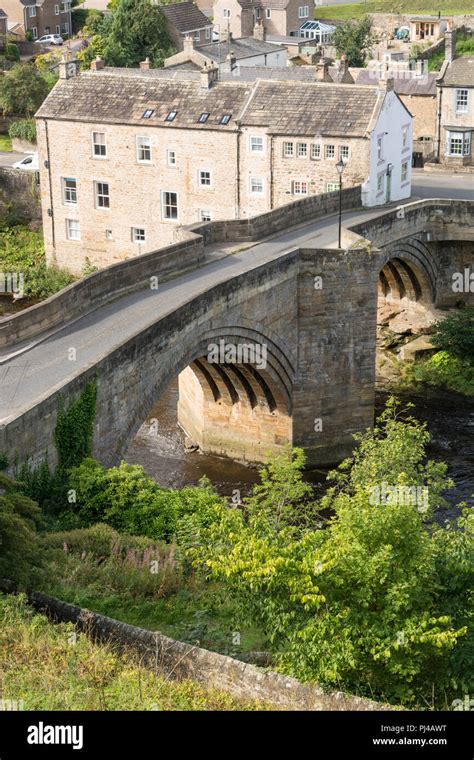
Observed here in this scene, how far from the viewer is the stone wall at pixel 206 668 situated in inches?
675

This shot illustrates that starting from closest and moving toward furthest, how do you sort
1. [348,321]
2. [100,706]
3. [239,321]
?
[100,706] < [239,321] < [348,321]

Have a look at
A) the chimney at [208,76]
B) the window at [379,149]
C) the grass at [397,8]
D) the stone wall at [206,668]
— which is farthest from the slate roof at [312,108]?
the grass at [397,8]

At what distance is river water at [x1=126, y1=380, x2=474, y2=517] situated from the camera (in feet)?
130

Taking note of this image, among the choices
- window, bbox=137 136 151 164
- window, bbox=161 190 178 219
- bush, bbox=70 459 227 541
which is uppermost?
window, bbox=137 136 151 164

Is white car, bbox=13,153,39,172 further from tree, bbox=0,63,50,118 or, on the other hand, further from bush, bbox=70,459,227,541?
bush, bbox=70,459,227,541

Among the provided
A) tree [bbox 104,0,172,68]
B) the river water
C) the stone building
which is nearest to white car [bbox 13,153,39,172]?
the stone building

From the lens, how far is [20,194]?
217ft

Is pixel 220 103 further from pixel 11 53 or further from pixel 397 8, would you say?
pixel 397 8

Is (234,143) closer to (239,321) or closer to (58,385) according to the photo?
(239,321)

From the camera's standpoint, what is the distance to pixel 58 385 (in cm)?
2602

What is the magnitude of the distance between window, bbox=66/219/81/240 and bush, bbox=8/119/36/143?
→ 1695 centimetres

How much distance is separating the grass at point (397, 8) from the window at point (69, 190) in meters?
50.9
